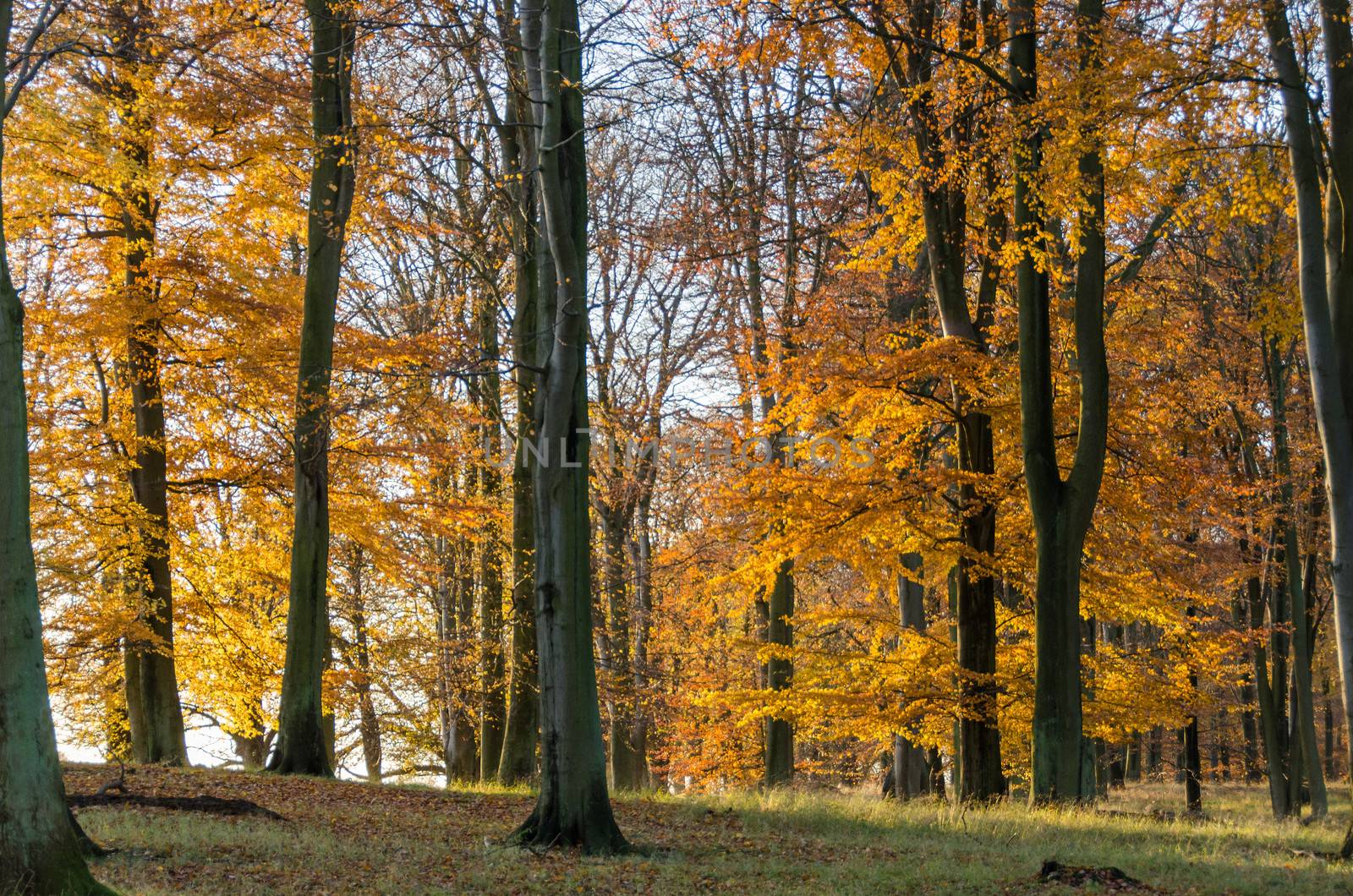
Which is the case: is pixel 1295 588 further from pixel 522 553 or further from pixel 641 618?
pixel 522 553

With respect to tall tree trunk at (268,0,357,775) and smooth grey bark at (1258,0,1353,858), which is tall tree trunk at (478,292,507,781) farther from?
smooth grey bark at (1258,0,1353,858)

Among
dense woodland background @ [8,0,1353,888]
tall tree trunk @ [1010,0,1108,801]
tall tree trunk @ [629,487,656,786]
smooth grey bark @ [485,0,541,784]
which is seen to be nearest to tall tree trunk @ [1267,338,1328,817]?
dense woodland background @ [8,0,1353,888]

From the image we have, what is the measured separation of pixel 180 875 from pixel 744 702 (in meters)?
7.31

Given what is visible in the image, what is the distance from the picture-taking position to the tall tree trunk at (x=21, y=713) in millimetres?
5801

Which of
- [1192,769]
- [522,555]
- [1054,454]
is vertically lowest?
[1192,769]

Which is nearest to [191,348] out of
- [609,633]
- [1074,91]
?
[609,633]

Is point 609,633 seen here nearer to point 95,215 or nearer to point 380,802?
point 380,802

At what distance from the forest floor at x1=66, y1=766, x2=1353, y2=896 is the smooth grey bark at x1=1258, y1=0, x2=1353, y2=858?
2.01m

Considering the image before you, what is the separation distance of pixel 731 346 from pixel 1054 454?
674 cm

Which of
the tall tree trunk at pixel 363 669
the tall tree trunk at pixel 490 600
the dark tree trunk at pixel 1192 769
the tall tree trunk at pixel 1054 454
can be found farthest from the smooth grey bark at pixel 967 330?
the tall tree trunk at pixel 363 669

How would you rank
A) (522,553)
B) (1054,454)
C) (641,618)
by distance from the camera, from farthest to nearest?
(641,618)
(522,553)
(1054,454)

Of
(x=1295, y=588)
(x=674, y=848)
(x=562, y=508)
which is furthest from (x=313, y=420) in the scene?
(x=1295, y=588)

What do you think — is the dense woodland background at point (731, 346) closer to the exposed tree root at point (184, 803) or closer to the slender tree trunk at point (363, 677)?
the slender tree trunk at point (363, 677)

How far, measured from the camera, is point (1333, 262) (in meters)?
9.32
